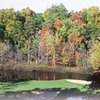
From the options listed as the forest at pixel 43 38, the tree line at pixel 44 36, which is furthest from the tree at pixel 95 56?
the tree line at pixel 44 36

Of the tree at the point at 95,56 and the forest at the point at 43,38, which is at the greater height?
the forest at the point at 43,38

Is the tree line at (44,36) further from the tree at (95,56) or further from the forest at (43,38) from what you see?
the tree at (95,56)

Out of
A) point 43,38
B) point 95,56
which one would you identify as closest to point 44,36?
point 43,38

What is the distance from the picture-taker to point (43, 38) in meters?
43.9

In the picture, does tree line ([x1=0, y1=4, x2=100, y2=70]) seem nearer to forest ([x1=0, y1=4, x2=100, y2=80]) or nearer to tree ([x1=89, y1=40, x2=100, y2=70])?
forest ([x1=0, y1=4, x2=100, y2=80])

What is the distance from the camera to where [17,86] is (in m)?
22.0

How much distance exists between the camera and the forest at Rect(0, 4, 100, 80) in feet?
133

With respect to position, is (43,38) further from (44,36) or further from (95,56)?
(95,56)

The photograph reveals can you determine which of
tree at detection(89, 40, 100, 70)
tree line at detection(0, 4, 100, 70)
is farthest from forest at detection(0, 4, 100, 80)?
tree at detection(89, 40, 100, 70)

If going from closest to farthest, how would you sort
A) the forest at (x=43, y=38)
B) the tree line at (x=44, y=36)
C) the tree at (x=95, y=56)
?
the tree at (x=95, y=56) → the forest at (x=43, y=38) → the tree line at (x=44, y=36)

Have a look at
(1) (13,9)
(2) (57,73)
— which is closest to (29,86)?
(2) (57,73)

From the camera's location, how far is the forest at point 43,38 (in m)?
40.4

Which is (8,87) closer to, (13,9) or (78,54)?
(78,54)

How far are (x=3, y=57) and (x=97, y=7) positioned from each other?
11897mm
